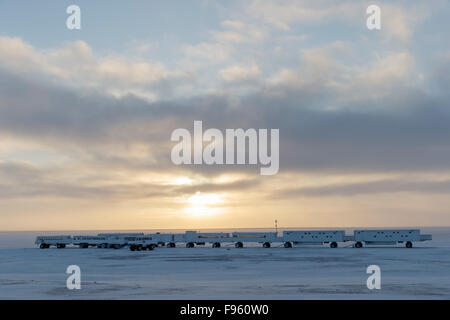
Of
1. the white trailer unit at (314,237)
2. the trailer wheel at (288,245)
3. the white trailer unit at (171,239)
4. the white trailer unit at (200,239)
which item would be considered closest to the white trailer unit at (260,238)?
the trailer wheel at (288,245)

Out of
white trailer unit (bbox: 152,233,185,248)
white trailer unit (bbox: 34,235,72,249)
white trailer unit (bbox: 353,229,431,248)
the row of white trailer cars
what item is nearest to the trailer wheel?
the row of white trailer cars

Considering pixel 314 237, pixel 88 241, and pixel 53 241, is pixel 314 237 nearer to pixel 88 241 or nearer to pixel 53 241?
pixel 88 241

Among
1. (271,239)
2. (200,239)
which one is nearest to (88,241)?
(200,239)

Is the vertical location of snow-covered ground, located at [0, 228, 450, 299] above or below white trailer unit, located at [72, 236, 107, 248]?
above

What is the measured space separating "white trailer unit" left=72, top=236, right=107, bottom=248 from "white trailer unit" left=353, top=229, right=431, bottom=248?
159ft

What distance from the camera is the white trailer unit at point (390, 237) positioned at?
303 ft

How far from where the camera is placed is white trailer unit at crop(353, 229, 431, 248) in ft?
303

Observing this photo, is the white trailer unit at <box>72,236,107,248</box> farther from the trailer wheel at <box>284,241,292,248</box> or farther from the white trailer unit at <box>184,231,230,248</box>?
the trailer wheel at <box>284,241,292,248</box>

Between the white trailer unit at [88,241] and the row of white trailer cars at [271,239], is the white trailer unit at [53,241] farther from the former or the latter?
the white trailer unit at [88,241]

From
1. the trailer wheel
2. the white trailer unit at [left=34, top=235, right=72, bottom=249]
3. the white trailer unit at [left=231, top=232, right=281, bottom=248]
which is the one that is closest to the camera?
the trailer wheel

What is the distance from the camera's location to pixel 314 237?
320 ft
